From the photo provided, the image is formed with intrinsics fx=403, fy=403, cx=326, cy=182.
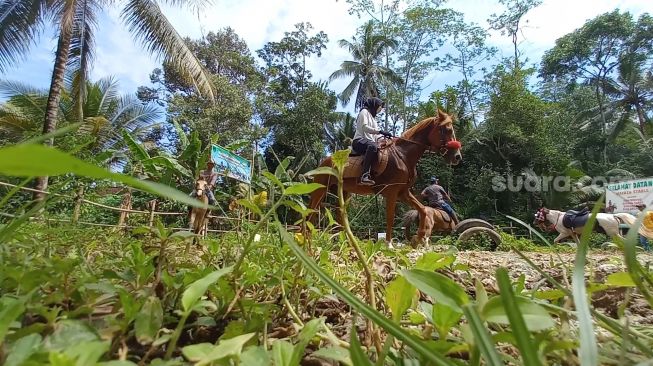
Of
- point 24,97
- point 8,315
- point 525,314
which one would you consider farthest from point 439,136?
point 24,97

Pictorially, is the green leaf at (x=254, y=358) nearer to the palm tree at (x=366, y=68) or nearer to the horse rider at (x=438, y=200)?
the horse rider at (x=438, y=200)

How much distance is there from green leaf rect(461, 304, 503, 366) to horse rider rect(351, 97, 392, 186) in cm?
448

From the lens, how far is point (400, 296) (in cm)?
41

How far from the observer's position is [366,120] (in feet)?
17.3

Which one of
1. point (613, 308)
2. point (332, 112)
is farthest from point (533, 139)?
point (613, 308)

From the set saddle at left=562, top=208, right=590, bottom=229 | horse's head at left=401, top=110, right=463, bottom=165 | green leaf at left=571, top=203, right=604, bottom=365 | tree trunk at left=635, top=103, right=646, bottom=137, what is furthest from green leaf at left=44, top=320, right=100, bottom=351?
tree trunk at left=635, top=103, right=646, bottom=137

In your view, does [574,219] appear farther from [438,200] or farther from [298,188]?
[298,188]

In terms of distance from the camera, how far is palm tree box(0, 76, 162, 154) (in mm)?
12125

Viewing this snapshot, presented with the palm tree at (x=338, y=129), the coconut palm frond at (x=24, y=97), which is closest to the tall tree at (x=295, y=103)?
the palm tree at (x=338, y=129)

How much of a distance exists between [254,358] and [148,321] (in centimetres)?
12

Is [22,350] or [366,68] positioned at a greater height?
[366,68]

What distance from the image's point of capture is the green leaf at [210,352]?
1.04ft

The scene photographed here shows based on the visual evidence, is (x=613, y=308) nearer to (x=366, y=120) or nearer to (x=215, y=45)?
(x=366, y=120)

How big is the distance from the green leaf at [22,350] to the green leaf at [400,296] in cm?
31
